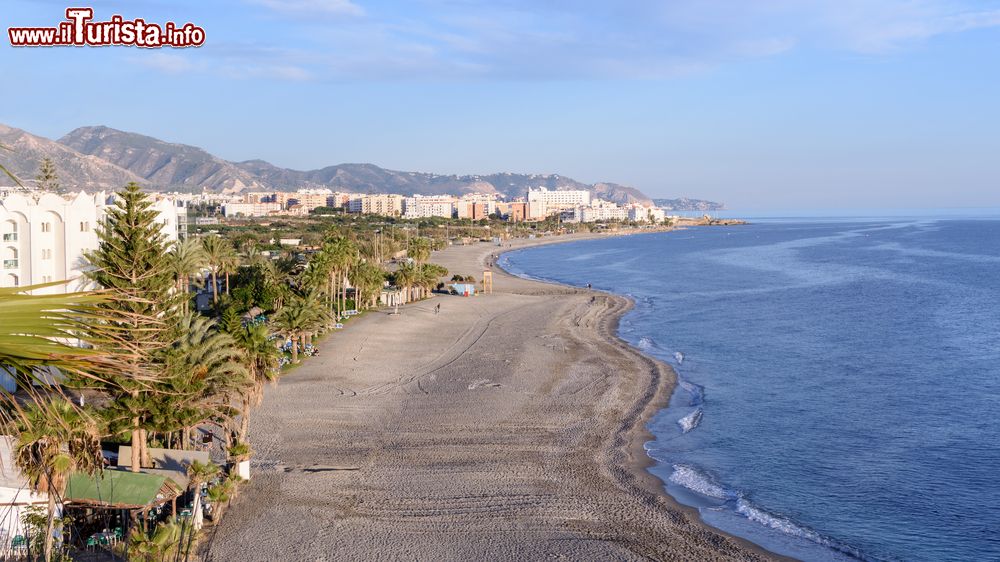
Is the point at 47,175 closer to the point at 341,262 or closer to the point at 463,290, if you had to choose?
the point at 341,262

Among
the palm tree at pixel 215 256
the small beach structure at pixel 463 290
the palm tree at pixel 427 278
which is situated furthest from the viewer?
the small beach structure at pixel 463 290

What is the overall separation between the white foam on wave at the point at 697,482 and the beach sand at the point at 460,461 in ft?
3.10

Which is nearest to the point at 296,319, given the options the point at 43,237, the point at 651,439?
the point at 43,237

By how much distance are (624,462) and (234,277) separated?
118 feet

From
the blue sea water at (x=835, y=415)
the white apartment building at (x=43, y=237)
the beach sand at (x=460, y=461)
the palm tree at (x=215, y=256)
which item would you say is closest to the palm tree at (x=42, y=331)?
the beach sand at (x=460, y=461)

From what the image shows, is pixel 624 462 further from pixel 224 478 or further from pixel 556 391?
pixel 224 478

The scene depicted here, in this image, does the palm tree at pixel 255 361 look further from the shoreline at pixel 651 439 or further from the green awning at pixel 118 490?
the shoreline at pixel 651 439

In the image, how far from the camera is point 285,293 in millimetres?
42625

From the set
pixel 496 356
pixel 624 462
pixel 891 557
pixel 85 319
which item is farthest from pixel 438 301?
pixel 85 319

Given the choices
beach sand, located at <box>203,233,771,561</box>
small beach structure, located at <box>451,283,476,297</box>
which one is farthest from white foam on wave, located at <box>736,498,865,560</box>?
small beach structure, located at <box>451,283,476,297</box>

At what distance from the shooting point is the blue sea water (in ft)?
65.1

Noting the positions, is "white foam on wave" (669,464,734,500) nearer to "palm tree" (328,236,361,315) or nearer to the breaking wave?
the breaking wave

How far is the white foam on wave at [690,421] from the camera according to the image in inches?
1097

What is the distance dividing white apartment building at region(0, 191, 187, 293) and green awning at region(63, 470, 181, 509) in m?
15.5
